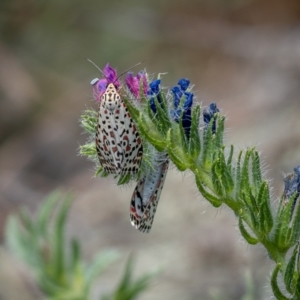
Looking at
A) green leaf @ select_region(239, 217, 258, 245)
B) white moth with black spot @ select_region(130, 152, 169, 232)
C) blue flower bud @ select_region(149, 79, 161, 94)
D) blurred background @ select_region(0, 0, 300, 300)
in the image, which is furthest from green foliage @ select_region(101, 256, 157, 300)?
blue flower bud @ select_region(149, 79, 161, 94)

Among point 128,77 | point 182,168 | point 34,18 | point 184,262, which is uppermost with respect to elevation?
point 34,18

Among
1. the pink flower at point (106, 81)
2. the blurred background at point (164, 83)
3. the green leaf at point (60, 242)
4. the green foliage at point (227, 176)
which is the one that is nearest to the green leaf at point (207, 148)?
the green foliage at point (227, 176)

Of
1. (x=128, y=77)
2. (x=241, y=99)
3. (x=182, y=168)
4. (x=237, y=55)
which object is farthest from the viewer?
(x=237, y=55)

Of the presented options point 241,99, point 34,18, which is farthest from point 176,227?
point 34,18

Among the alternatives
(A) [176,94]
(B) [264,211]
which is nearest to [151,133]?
(A) [176,94]

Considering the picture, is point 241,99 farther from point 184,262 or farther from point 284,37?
point 184,262

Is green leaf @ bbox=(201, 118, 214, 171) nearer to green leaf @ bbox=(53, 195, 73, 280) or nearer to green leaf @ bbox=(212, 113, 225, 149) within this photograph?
green leaf @ bbox=(212, 113, 225, 149)
